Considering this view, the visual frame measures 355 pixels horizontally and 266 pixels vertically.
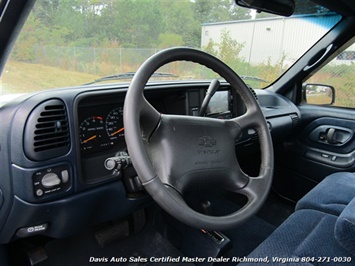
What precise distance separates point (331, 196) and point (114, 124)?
1167 millimetres

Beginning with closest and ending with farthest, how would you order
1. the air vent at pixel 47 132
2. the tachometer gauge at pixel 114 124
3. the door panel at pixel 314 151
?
the air vent at pixel 47 132, the tachometer gauge at pixel 114 124, the door panel at pixel 314 151

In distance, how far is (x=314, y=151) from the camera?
2322 mm

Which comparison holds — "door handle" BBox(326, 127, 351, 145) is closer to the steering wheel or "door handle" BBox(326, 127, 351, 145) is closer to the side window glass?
the side window glass

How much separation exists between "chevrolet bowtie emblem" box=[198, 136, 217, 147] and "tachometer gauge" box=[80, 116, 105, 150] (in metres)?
0.56

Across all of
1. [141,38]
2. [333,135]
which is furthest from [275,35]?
[141,38]

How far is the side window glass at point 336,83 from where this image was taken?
2221 mm

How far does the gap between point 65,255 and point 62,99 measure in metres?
1.08

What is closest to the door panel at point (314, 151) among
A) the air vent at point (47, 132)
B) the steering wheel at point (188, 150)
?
the steering wheel at point (188, 150)

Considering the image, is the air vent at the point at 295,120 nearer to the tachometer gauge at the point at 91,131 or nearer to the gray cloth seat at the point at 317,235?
the gray cloth seat at the point at 317,235

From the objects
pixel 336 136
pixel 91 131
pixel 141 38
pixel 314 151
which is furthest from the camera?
pixel 314 151

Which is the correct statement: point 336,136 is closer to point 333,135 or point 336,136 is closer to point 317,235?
point 333,135

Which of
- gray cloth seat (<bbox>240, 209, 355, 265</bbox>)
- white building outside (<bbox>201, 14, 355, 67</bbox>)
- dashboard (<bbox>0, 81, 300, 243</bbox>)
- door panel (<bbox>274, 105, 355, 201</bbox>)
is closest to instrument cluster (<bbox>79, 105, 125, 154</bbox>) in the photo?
dashboard (<bbox>0, 81, 300, 243</bbox>)

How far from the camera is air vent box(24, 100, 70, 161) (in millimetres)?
1039

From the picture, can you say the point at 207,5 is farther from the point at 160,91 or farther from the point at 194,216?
the point at 194,216
